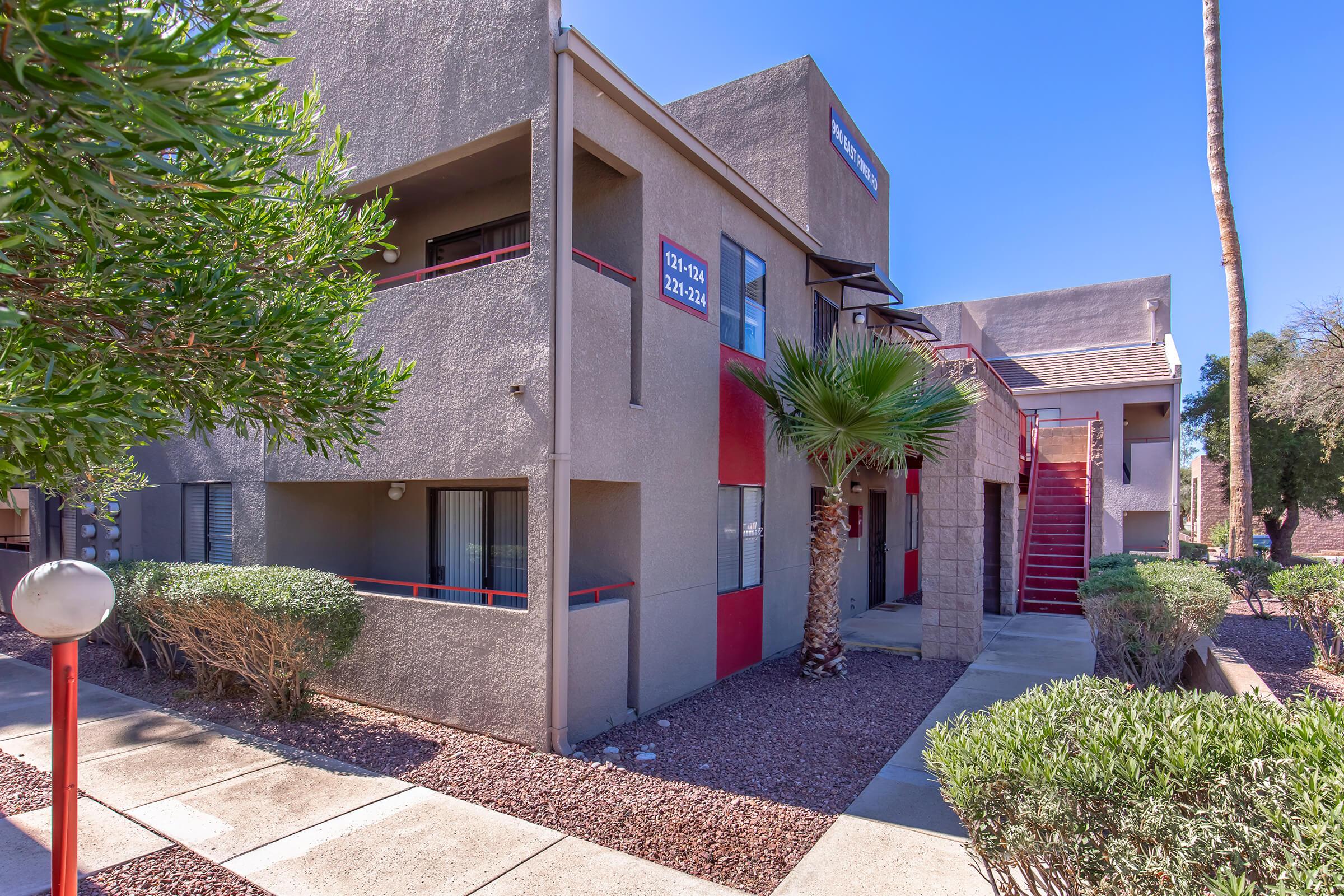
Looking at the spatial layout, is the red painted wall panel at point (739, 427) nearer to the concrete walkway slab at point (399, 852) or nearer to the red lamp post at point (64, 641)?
the concrete walkway slab at point (399, 852)

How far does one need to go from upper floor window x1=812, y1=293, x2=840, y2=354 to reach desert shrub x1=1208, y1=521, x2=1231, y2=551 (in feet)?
68.6

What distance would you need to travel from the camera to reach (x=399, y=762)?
636 centimetres

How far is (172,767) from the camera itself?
20.5 ft

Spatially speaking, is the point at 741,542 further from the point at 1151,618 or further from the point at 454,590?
the point at 1151,618

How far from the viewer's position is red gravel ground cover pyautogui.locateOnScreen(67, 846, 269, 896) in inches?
169

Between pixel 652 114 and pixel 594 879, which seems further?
pixel 652 114

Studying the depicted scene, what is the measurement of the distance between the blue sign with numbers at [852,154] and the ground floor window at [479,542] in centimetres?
912

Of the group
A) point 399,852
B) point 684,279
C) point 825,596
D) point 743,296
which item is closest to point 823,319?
point 743,296

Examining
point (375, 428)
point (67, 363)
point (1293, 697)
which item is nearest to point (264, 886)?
point (67, 363)

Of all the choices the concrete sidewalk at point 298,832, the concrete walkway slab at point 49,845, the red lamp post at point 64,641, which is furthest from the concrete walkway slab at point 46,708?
the red lamp post at point 64,641

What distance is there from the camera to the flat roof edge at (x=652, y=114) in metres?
6.81

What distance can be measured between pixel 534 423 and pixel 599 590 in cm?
174

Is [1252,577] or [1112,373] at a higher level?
[1112,373]

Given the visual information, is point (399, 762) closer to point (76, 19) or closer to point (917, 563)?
point (76, 19)
